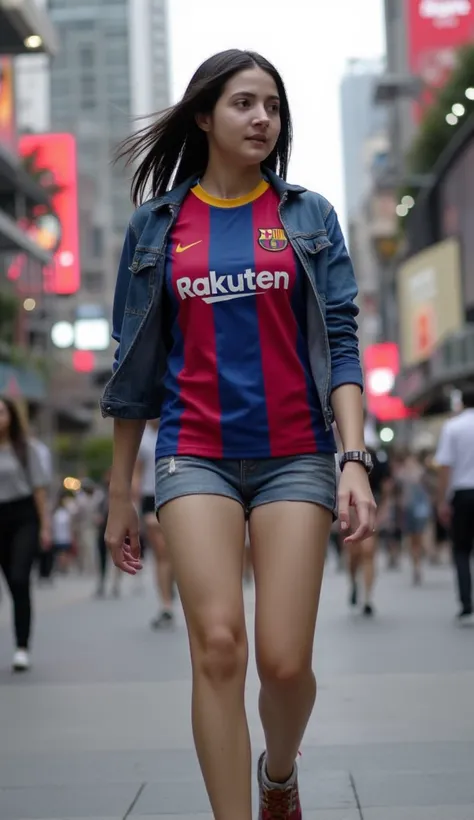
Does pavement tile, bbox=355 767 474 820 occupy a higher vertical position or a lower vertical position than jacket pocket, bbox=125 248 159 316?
lower

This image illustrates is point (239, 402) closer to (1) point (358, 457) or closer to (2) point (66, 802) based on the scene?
(1) point (358, 457)

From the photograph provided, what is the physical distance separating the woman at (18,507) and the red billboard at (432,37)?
173ft

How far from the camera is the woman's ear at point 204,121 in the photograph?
14.1 ft

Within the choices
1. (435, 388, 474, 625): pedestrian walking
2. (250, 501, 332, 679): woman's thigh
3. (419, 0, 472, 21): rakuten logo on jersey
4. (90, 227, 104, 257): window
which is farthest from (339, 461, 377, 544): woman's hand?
(90, 227, 104, 257): window

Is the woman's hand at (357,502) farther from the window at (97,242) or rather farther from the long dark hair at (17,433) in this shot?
the window at (97,242)

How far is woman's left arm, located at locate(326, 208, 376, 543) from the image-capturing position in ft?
12.6

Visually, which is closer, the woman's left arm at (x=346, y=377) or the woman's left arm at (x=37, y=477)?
the woman's left arm at (x=346, y=377)

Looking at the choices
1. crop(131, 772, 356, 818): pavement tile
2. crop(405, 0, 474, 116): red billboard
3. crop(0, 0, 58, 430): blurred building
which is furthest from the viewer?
crop(405, 0, 474, 116): red billboard

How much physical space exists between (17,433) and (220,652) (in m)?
6.95

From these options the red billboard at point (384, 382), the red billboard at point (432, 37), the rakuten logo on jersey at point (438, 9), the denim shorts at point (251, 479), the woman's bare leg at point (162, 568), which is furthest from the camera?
the red billboard at point (384, 382)

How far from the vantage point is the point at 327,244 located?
416 cm

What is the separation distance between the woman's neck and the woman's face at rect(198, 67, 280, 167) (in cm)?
4

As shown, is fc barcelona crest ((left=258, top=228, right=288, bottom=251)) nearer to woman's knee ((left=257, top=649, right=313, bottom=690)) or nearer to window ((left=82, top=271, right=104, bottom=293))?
woman's knee ((left=257, top=649, right=313, bottom=690))

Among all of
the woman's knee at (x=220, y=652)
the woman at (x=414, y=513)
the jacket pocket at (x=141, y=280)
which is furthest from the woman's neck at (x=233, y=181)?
the woman at (x=414, y=513)
